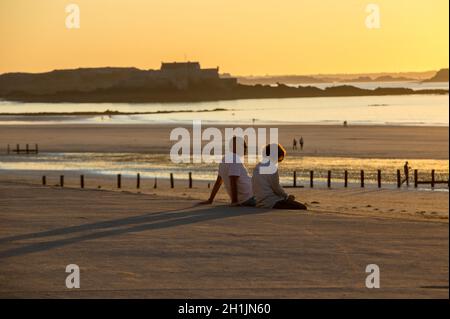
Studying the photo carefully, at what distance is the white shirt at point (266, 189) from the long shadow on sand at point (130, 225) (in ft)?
0.82

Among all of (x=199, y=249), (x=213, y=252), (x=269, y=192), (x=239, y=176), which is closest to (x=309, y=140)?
(x=239, y=176)

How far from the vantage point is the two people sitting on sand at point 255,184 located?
1381 centimetres

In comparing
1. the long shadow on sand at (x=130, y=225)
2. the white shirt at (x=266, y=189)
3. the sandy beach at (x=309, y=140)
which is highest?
the white shirt at (x=266, y=189)

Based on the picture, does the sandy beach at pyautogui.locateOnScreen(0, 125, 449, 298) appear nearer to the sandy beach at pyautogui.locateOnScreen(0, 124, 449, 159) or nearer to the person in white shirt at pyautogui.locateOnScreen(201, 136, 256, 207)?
the person in white shirt at pyautogui.locateOnScreen(201, 136, 256, 207)

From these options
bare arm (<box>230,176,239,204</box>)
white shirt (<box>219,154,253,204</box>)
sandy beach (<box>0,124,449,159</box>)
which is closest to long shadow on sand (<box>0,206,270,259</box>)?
bare arm (<box>230,176,239,204</box>)

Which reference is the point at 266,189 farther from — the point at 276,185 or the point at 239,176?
the point at 239,176

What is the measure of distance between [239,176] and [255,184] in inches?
Result: 19.1

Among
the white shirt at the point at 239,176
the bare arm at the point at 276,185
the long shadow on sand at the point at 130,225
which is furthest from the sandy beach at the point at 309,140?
the long shadow on sand at the point at 130,225

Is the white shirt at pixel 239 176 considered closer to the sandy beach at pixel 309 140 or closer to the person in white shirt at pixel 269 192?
the person in white shirt at pixel 269 192

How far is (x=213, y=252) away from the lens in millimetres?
9945

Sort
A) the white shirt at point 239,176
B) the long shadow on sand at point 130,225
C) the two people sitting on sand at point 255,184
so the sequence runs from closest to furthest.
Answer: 1. the long shadow on sand at point 130,225
2. the two people sitting on sand at point 255,184
3. the white shirt at point 239,176
